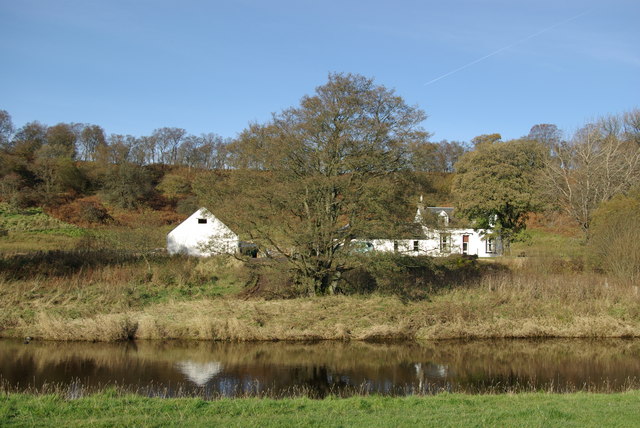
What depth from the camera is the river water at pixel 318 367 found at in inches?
599

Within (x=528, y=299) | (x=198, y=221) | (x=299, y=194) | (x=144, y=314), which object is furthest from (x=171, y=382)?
(x=198, y=221)

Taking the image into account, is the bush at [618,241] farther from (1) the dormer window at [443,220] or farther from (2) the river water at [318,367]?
(1) the dormer window at [443,220]

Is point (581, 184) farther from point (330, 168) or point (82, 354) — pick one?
point (82, 354)

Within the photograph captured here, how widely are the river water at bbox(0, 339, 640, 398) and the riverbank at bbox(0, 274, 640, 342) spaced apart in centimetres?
76

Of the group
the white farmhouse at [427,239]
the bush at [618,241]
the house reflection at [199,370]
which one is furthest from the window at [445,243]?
the house reflection at [199,370]

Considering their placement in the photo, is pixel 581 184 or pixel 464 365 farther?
pixel 581 184

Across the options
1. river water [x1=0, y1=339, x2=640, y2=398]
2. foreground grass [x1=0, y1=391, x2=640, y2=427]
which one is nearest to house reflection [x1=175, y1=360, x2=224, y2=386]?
river water [x1=0, y1=339, x2=640, y2=398]

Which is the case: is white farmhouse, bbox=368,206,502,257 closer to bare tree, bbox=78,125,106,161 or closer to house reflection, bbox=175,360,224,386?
house reflection, bbox=175,360,224,386

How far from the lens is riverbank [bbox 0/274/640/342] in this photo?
22.6 m

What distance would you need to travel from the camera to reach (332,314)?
23.9m

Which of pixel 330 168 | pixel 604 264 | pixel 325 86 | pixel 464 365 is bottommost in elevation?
pixel 464 365

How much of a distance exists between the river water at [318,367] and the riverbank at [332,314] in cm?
76

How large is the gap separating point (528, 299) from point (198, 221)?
27.2 meters

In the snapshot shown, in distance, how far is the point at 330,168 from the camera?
2428 cm
